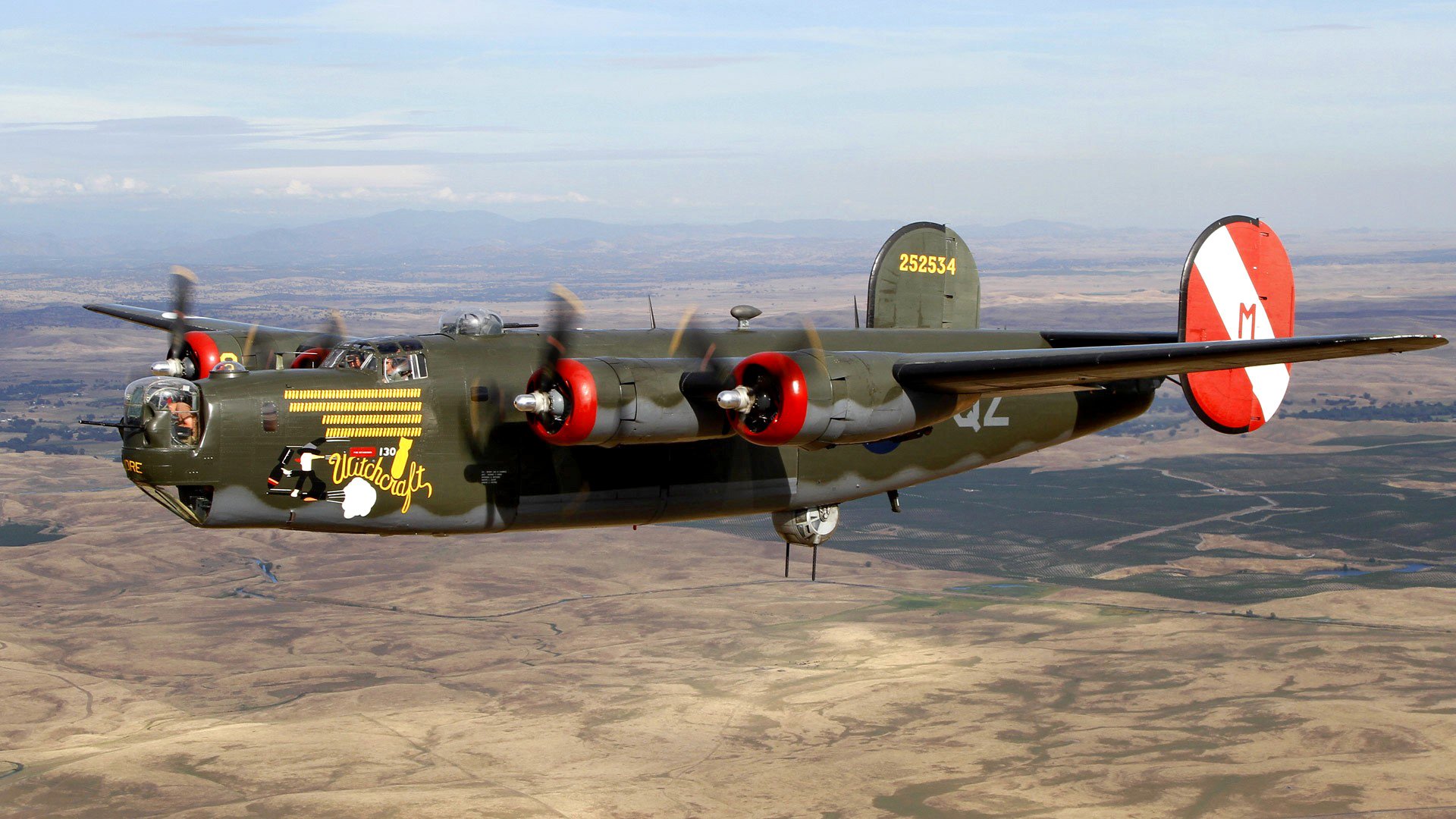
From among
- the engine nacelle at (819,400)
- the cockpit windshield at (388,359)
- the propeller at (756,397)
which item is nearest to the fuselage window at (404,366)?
the cockpit windshield at (388,359)

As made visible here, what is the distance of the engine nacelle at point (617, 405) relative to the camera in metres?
24.5

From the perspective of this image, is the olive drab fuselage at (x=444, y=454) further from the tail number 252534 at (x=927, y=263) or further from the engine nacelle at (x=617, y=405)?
the tail number 252534 at (x=927, y=263)

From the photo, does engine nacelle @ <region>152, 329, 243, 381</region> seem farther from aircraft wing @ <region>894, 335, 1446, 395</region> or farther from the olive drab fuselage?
aircraft wing @ <region>894, 335, 1446, 395</region>

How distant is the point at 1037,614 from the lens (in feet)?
650

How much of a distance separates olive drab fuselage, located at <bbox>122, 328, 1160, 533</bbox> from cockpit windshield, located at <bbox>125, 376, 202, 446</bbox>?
52 millimetres

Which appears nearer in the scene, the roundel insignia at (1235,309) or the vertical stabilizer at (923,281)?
the roundel insignia at (1235,309)

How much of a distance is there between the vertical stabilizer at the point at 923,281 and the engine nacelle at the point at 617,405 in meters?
11.7

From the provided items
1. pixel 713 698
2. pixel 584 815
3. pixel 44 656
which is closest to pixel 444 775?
pixel 584 815

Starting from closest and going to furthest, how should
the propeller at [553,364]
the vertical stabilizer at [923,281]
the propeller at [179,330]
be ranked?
the propeller at [553,364], the propeller at [179,330], the vertical stabilizer at [923,281]

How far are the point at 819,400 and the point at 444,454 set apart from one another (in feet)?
23.9

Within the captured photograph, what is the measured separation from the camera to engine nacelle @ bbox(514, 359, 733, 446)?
2455 cm

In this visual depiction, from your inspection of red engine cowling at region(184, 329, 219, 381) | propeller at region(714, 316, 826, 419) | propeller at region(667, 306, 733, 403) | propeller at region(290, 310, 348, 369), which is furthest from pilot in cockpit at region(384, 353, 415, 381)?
red engine cowling at region(184, 329, 219, 381)

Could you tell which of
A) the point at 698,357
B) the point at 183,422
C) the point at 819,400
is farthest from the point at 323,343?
the point at 819,400

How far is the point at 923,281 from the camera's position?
36875 millimetres
